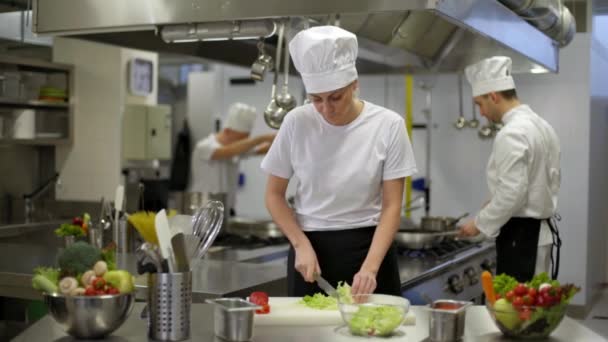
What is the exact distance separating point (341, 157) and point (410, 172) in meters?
0.22

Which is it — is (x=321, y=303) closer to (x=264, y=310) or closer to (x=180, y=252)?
(x=264, y=310)

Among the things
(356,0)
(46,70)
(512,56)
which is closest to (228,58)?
(512,56)

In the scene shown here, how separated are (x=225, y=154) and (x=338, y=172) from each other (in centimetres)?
389

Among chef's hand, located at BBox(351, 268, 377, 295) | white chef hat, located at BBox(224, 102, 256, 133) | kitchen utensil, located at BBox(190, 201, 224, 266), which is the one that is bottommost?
chef's hand, located at BBox(351, 268, 377, 295)

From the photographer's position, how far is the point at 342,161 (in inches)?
102

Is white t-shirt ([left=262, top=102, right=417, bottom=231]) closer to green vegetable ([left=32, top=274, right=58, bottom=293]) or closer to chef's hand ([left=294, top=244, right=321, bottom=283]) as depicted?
chef's hand ([left=294, top=244, right=321, bottom=283])

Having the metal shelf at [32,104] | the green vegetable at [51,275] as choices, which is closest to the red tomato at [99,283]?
the green vegetable at [51,275]

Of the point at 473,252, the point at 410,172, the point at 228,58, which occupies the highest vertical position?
the point at 228,58

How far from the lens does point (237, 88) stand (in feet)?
30.5

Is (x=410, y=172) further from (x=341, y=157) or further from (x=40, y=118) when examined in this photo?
(x=40, y=118)

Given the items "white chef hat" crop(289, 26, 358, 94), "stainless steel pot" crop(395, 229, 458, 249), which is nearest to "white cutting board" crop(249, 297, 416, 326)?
"white chef hat" crop(289, 26, 358, 94)

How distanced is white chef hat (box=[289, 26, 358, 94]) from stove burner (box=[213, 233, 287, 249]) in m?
1.84

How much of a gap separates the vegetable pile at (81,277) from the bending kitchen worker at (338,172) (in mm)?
720

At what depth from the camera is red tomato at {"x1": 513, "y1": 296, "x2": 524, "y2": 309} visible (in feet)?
6.14
